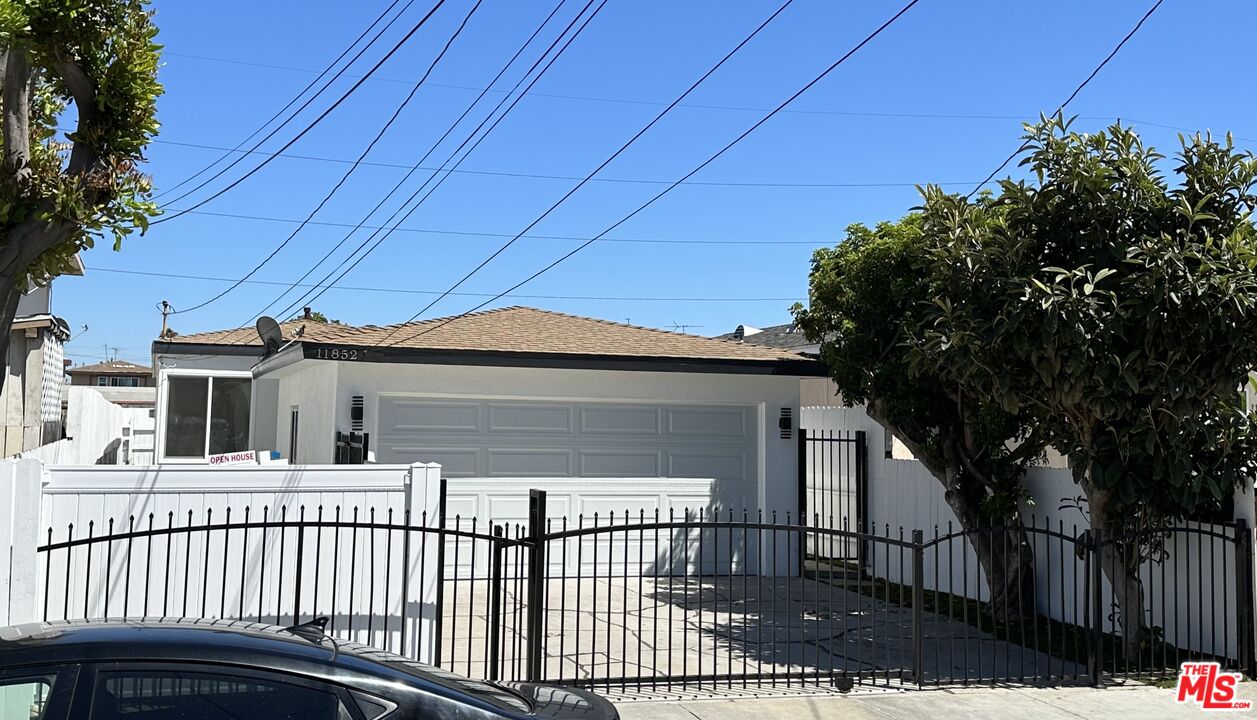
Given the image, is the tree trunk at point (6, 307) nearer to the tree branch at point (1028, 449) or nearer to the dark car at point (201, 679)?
the dark car at point (201, 679)

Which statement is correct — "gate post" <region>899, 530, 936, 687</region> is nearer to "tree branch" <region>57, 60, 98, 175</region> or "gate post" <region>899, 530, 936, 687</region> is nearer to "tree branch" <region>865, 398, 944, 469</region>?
"tree branch" <region>865, 398, 944, 469</region>

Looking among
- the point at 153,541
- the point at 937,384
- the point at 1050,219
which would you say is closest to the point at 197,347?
the point at 153,541

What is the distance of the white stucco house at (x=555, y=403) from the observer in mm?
13984

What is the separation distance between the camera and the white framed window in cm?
1812

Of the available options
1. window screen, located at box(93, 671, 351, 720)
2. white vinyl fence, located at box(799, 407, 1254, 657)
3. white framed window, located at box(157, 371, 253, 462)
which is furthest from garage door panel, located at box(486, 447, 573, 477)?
window screen, located at box(93, 671, 351, 720)

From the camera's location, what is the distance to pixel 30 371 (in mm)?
18828

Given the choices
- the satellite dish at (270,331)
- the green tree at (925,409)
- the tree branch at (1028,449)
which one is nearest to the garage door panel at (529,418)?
the satellite dish at (270,331)

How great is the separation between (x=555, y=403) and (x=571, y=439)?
1.82 ft

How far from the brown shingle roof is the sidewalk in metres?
6.98

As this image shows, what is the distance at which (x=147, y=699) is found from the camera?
340 centimetres

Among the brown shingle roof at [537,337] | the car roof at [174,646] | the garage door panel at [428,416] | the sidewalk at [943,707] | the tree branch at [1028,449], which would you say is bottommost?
the sidewalk at [943,707]

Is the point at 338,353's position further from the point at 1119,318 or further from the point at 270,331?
the point at 1119,318

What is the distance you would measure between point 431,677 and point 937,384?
8525mm

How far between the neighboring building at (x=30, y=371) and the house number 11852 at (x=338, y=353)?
4.87 metres
